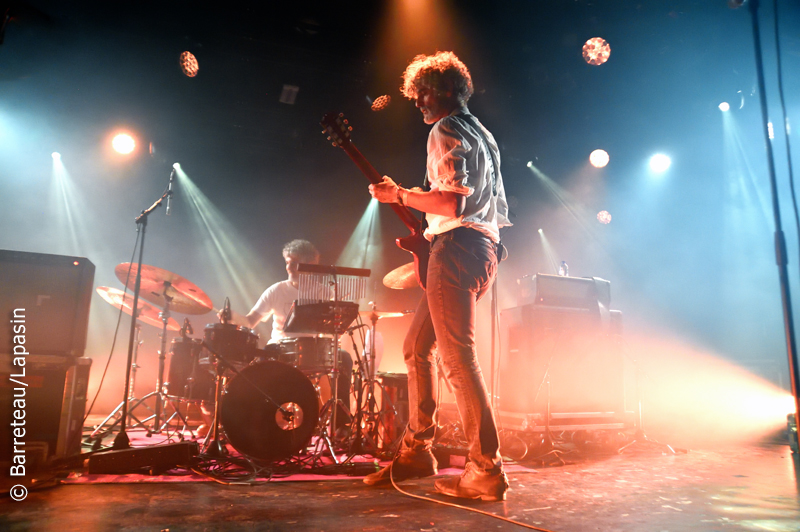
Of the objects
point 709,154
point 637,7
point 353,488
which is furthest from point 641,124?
point 353,488

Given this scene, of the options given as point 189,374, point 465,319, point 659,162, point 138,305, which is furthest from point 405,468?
point 659,162

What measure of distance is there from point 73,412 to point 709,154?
890cm

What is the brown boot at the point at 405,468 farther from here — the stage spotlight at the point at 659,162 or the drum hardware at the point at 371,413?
the stage spotlight at the point at 659,162

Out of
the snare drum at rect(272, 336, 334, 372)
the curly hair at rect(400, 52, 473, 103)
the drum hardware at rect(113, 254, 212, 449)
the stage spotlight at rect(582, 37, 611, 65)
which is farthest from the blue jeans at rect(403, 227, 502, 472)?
the stage spotlight at rect(582, 37, 611, 65)

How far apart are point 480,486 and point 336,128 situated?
2056mm

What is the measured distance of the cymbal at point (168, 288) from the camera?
14.1ft

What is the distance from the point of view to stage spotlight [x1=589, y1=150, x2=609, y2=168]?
7.98 metres

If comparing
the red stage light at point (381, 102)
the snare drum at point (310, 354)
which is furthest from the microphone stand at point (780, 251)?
the red stage light at point (381, 102)

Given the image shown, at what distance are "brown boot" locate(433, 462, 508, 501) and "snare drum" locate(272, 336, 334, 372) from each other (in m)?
1.86

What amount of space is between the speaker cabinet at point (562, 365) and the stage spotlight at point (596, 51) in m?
3.61

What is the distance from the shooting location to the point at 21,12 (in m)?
5.40

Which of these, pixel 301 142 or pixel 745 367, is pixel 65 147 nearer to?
pixel 301 142

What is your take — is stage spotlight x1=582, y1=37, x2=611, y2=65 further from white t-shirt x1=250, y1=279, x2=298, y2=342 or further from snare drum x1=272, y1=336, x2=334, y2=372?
snare drum x1=272, y1=336, x2=334, y2=372

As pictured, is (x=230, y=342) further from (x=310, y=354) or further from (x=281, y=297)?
(x=281, y=297)
